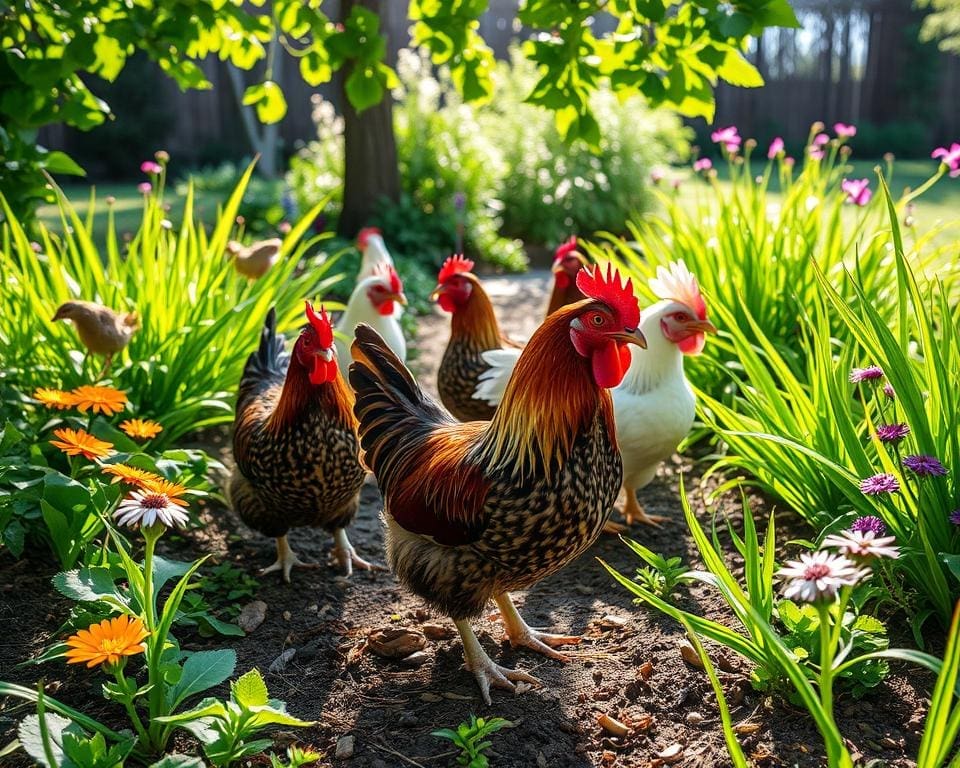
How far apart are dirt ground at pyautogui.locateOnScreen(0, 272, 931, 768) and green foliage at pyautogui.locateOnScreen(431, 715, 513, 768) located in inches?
2.0

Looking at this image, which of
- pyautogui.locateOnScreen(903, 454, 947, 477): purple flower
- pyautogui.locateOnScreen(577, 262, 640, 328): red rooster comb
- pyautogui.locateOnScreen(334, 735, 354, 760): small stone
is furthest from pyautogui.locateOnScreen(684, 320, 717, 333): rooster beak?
pyautogui.locateOnScreen(334, 735, 354, 760): small stone

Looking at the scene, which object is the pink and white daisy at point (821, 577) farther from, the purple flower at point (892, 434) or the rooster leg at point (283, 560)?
the rooster leg at point (283, 560)

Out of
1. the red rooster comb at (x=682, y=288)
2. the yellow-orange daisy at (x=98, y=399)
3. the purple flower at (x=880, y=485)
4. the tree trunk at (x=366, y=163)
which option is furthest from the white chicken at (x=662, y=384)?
Result: the tree trunk at (x=366, y=163)

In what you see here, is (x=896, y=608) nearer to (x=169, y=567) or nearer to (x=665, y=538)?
(x=665, y=538)

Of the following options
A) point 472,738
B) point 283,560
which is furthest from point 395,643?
point 283,560

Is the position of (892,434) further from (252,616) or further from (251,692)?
(252,616)

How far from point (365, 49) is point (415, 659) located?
2413 millimetres

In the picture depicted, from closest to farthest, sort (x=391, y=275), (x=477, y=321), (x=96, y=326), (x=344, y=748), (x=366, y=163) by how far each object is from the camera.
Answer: (x=344, y=748) → (x=96, y=326) → (x=477, y=321) → (x=391, y=275) → (x=366, y=163)

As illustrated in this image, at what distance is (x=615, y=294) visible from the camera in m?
2.29

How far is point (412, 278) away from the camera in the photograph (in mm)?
7547

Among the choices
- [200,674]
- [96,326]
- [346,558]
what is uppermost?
[96,326]

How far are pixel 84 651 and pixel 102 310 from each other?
5.69 feet

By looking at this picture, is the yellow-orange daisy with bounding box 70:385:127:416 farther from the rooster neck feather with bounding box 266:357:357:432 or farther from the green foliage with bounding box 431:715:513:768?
the green foliage with bounding box 431:715:513:768

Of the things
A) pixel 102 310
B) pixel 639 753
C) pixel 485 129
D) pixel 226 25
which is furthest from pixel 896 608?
pixel 485 129
